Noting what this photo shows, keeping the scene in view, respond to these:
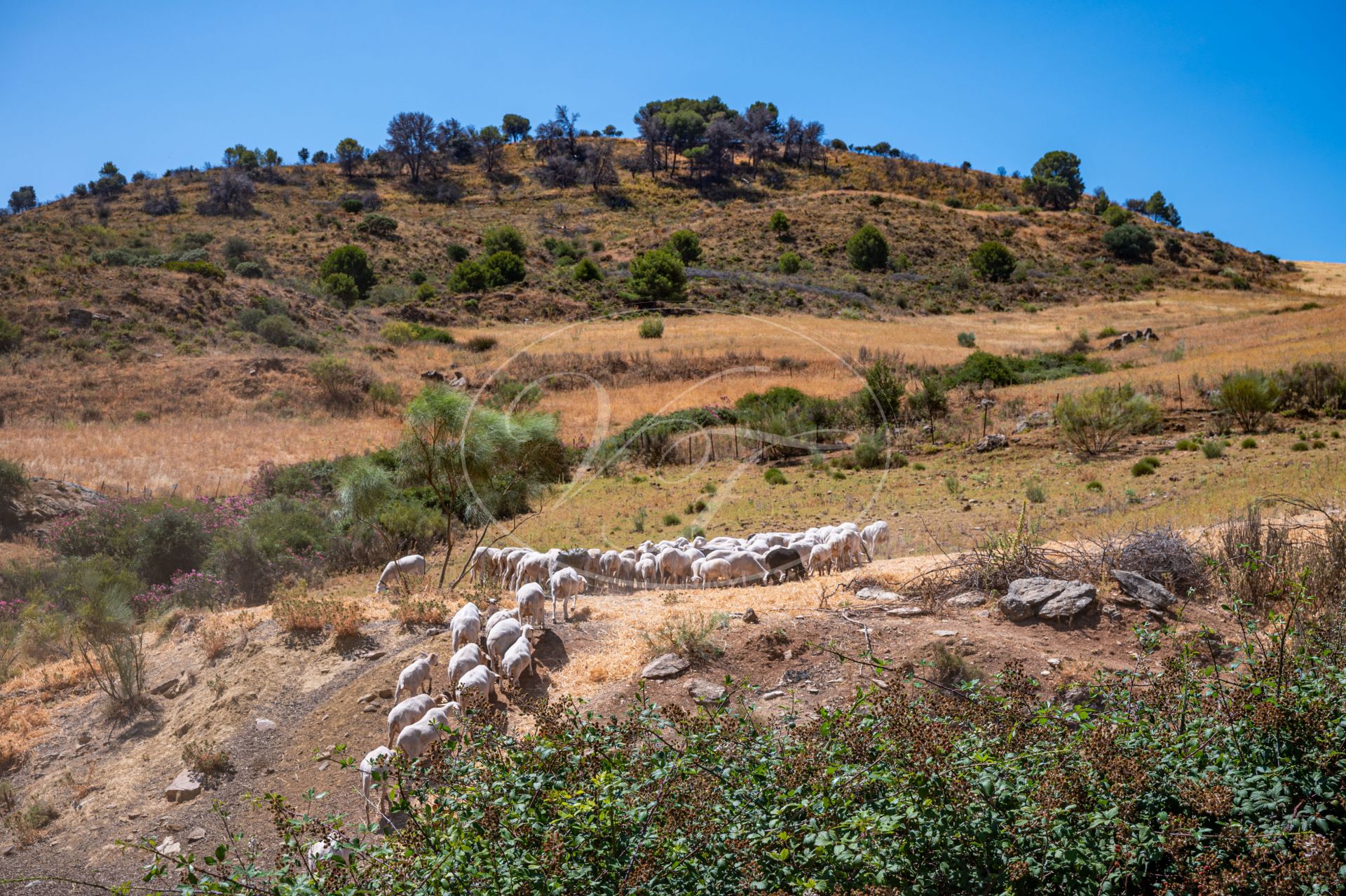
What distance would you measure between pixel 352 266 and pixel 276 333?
916 inches

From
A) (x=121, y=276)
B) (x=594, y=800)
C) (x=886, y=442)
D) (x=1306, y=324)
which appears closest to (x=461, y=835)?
(x=594, y=800)

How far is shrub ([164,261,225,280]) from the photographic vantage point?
50938 millimetres

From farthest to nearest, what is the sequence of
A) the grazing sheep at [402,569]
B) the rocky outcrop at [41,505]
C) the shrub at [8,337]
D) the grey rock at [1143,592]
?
1. the shrub at [8,337]
2. the rocky outcrop at [41,505]
3. the grazing sheep at [402,569]
4. the grey rock at [1143,592]

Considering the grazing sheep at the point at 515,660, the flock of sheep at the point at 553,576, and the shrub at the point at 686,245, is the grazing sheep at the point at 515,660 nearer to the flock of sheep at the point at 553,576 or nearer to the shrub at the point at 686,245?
the flock of sheep at the point at 553,576

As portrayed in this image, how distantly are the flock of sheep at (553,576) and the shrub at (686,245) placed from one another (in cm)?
6270

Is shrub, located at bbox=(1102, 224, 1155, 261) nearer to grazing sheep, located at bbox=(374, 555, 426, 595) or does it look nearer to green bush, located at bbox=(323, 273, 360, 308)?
green bush, located at bbox=(323, 273, 360, 308)

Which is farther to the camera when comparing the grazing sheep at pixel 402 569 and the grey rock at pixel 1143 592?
the grazing sheep at pixel 402 569

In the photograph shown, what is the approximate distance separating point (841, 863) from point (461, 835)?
183 cm

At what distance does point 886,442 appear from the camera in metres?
25.9

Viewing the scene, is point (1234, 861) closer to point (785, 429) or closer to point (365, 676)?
point (365, 676)

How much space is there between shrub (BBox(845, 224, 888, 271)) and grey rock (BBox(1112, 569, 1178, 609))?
70.8 metres

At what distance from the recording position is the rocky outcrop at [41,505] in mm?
18516

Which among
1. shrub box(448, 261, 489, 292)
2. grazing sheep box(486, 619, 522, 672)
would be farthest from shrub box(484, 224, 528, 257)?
grazing sheep box(486, 619, 522, 672)

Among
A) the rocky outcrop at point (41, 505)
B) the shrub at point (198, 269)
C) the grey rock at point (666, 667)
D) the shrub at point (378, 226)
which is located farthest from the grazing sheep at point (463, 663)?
the shrub at point (378, 226)
